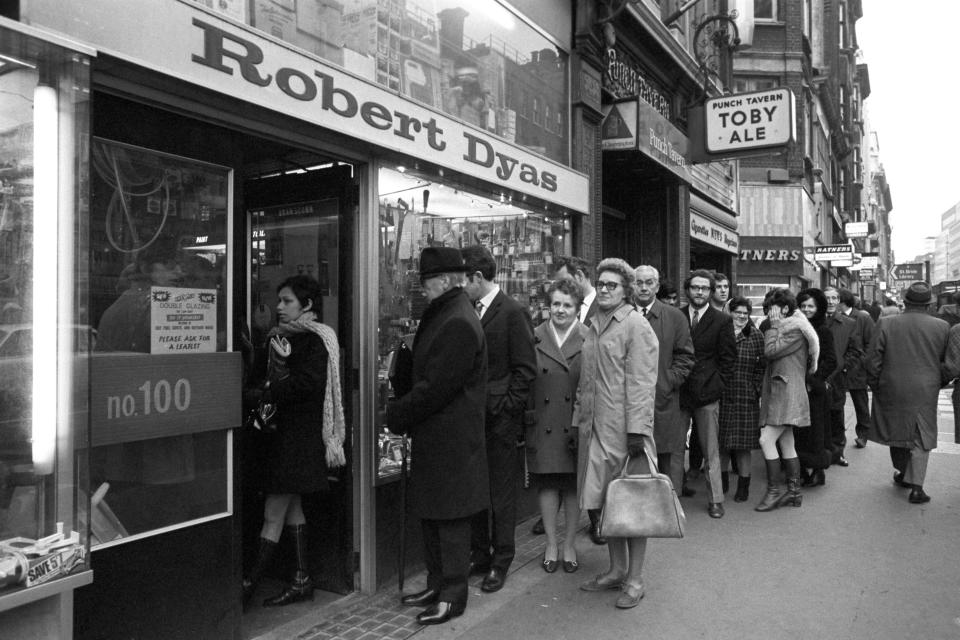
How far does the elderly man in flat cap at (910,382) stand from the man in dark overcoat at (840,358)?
115 centimetres

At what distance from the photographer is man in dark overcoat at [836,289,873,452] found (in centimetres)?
909

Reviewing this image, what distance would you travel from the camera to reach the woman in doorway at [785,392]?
21.2 ft

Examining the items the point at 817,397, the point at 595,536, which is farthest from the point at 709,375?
the point at 595,536

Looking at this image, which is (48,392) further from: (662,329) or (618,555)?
(662,329)

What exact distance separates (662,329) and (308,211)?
2.76m

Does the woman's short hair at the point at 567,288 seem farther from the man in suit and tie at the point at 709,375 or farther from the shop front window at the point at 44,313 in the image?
the shop front window at the point at 44,313

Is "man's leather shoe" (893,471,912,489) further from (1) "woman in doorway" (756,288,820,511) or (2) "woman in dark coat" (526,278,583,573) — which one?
(2) "woman in dark coat" (526,278,583,573)

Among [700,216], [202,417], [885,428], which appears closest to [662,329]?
[885,428]

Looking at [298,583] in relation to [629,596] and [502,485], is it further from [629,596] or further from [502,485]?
[629,596]

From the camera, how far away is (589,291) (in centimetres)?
576

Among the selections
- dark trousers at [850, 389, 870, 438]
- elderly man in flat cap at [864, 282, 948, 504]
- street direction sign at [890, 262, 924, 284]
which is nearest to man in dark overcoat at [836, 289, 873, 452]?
dark trousers at [850, 389, 870, 438]

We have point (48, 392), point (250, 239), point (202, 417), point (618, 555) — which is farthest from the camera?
point (250, 239)

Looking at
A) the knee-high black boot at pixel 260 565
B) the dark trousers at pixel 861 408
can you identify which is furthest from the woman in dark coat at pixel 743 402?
the knee-high black boot at pixel 260 565

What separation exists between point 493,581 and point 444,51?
3.76 m
